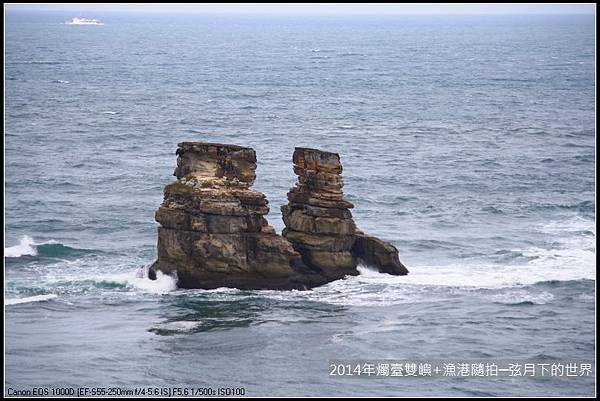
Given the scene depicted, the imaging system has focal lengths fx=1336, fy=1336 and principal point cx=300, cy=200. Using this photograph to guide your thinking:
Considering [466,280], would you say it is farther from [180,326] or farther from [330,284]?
[180,326]

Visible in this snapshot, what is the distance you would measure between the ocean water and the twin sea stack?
1.11 meters

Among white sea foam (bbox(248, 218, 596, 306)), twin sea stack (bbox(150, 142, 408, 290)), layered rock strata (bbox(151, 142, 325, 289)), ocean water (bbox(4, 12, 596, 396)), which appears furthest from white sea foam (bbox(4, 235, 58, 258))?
white sea foam (bbox(248, 218, 596, 306))

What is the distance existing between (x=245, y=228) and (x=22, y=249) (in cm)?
1542

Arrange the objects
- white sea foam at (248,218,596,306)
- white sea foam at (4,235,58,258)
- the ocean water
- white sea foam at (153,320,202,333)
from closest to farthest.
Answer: the ocean water < white sea foam at (153,320,202,333) < white sea foam at (248,218,596,306) < white sea foam at (4,235,58,258)

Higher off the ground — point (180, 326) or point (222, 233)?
point (222, 233)

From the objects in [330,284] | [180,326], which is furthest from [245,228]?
[180,326]

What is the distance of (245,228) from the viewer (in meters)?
65.4

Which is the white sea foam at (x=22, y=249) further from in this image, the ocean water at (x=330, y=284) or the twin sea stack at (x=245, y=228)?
the twin sea stack at (x=245, y=228)

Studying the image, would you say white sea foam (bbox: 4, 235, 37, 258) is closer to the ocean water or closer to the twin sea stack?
the ocean water

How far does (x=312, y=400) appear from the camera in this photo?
162 feet

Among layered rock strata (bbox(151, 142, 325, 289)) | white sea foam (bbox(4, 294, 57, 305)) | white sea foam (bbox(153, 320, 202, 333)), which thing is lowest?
white sea foam (bbox(4, 294, 57, 305))

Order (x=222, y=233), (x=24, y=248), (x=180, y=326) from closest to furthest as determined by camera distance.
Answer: (x=180, y=326)
(x=222, y=233)
(x=24, y=248)

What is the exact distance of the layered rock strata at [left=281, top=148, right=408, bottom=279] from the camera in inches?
2625

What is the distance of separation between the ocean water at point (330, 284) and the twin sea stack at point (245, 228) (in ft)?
3.66
